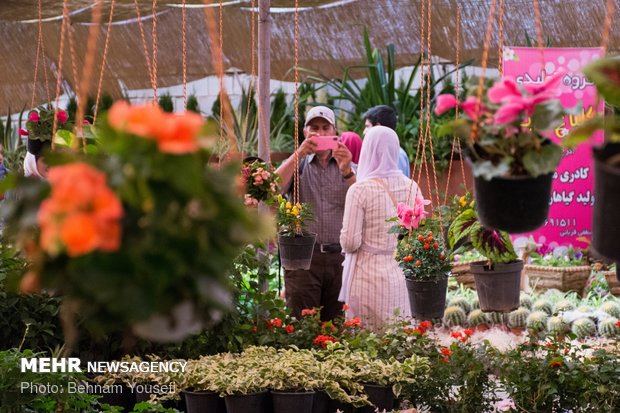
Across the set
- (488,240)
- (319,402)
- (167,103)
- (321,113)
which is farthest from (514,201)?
(167,103)

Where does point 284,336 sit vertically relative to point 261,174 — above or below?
below

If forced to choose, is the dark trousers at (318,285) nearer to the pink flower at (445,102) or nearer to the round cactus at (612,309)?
the round cactus at (612,309)

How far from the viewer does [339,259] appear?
503 cm

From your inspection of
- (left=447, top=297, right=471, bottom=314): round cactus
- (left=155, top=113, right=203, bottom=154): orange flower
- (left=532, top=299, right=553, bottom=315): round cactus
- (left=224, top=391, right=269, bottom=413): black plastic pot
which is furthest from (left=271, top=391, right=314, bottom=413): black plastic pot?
(left=532, top=299, right=553, bottom=315): round cactus

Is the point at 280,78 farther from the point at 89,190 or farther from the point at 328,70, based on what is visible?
the point at 89,190

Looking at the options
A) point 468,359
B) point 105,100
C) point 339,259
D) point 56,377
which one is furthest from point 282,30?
point 56,377

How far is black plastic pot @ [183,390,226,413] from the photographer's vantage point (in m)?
3.33

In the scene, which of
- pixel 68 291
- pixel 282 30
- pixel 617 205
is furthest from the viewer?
pixel 282 30

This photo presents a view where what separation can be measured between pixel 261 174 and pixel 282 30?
146 inches

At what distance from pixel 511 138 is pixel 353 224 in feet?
9.07

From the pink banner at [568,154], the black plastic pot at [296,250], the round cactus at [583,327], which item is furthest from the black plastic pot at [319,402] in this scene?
the pink banner at [568,154]

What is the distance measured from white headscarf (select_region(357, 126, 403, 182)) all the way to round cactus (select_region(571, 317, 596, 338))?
1860 mm

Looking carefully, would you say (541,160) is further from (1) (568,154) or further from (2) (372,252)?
(1) (568,154)

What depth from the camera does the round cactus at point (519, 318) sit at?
5816mm
